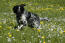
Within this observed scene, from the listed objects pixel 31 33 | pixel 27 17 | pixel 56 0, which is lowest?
pixel 56 0

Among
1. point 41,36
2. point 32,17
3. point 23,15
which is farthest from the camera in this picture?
point 32,17

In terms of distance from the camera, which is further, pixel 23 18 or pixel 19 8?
pixel 23 18

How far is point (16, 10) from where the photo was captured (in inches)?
372

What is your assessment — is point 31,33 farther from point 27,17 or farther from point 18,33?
point 27,17

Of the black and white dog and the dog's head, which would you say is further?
the black and white dog

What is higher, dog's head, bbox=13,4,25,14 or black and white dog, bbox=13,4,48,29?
dog's head, bbox=13,4,25,14

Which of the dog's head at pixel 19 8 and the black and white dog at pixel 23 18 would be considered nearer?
the dog's head at pixel 19 8

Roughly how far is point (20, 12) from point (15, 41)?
2691 mm

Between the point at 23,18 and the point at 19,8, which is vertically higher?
the point at 19,8

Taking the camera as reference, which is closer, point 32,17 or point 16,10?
point 16,10

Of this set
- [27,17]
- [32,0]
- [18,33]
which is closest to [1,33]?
[18,33]

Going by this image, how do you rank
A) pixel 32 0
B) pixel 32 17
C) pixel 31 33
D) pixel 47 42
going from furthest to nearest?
pixel 32 0
pixel 32 17
pixel 31 33
pixel 47 42

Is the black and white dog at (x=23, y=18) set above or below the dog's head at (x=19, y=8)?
below

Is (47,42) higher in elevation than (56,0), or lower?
higher
